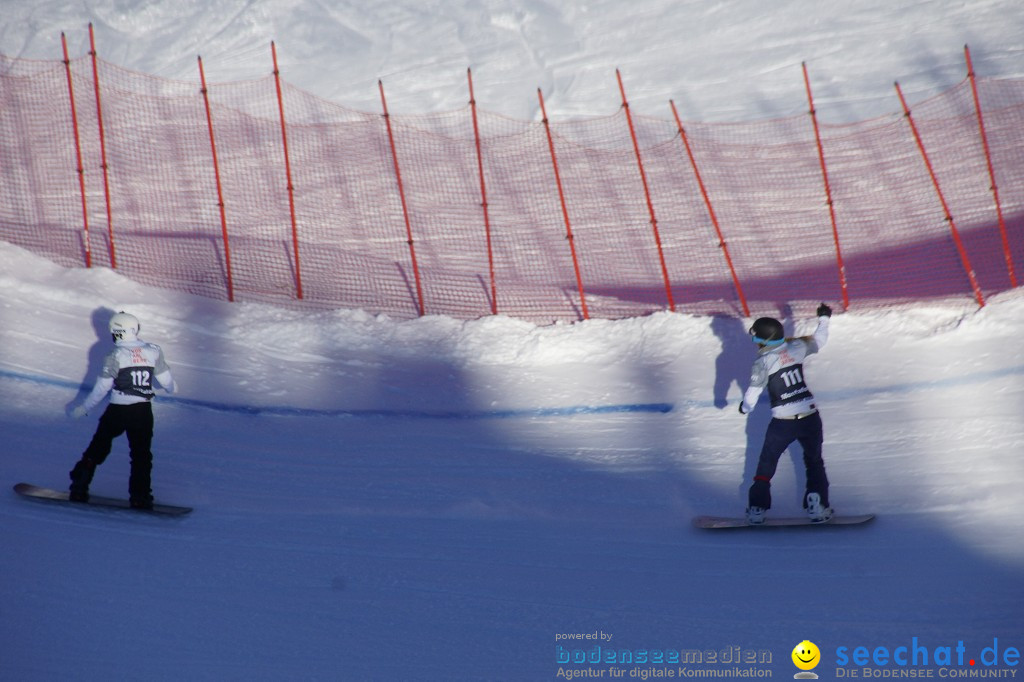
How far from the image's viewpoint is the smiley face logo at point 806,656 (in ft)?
20.1

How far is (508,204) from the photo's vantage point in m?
11.6

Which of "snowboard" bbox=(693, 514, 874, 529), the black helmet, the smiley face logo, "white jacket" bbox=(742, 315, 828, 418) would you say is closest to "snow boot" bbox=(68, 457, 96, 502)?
"snowboard" bbox=(693, 514, 874, 529)

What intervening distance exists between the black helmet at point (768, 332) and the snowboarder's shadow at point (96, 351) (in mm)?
4883

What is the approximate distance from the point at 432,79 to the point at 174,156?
372cm

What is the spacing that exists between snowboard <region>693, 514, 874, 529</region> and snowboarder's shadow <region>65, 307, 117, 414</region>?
4690mm

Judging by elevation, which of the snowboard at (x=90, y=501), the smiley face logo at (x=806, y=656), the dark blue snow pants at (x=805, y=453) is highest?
the dark blue snow pants at (x=805, y=453)

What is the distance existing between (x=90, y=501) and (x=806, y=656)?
181 inches

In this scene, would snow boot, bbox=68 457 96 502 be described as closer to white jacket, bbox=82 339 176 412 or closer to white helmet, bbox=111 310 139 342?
white jacket, bbox=82 339 176 412

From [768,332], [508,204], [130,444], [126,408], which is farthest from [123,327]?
[508,204]

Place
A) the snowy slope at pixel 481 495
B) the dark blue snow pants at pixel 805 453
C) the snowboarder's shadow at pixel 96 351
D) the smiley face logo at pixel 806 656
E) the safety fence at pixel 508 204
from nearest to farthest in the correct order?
the smiley face logo at pixel 806 656
the snowy slope at pixel 481 495
the dark blue snow pants at pixel 805 453
the snowboarder's shadow at pixel 96 351
the safety fence at pixel 508 204

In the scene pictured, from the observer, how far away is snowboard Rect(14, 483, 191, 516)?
7.00 metres

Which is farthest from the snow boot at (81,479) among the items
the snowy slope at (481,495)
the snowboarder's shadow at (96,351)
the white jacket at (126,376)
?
the snowboarder's shadow at (96,351)

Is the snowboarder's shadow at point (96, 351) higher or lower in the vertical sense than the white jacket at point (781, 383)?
higher

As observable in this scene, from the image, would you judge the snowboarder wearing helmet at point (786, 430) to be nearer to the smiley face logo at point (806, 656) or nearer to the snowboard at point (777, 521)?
the snowboard at point (777, 521)
